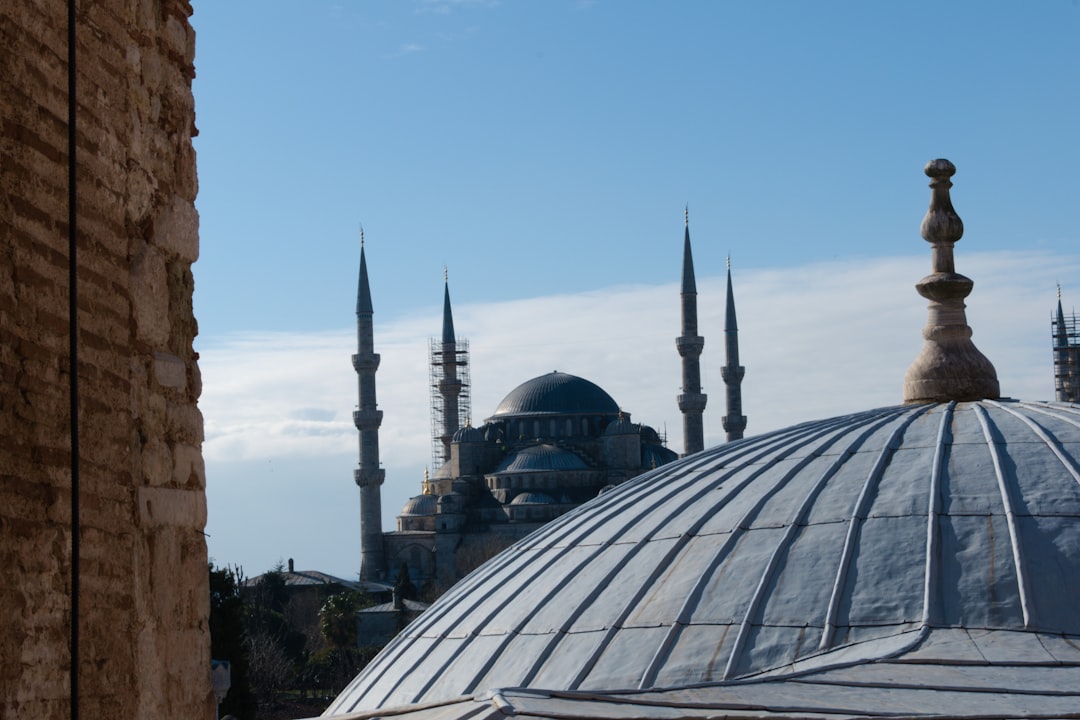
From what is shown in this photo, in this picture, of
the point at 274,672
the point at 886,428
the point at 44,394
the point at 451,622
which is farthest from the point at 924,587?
the point at 274,672

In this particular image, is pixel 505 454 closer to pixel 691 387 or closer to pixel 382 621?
pixel 691 387

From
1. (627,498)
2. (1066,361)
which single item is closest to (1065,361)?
(1066,361)

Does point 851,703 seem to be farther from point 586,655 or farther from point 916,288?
point 916,288

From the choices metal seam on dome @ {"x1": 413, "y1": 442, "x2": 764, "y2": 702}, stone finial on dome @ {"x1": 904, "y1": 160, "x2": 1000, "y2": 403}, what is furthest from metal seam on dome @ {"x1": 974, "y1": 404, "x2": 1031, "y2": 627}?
metal seam on dome @ {"x1": 413, "y1": 442, "x2": 764, "y2": 702}

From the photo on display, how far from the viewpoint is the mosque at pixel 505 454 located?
57.7 metres

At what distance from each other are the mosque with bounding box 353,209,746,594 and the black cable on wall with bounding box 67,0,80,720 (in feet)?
169

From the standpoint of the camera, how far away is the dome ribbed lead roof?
717 centimetres

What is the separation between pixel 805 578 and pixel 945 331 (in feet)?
10.8

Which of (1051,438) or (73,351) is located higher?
(1051,438)

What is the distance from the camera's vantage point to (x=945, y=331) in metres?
10.3

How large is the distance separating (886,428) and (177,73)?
625 centimetres

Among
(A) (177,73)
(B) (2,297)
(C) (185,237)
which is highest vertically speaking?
(A) (177,73)

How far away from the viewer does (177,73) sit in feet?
13.5

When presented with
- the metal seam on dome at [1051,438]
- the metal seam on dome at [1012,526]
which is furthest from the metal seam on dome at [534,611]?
the metal seam on dome at [1051,438]
